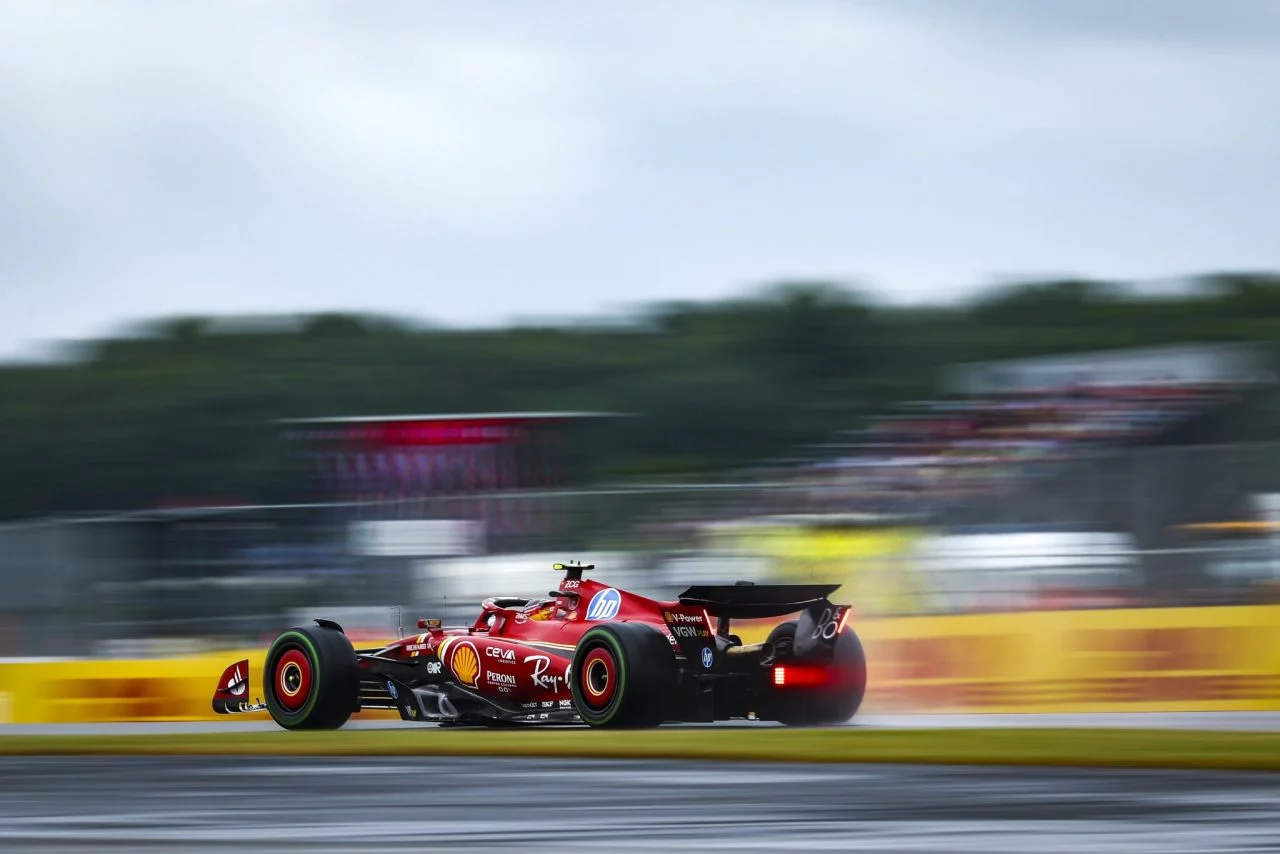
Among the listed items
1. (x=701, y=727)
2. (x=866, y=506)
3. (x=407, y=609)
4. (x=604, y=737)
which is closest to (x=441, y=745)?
(x=604, y=737)

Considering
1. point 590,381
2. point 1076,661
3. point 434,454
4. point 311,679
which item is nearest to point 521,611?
point 311,679

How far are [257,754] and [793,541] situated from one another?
758 cm

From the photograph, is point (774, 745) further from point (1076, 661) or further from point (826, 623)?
point (1076, 661)

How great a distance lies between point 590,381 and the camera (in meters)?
55.1

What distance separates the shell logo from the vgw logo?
0.83 meters

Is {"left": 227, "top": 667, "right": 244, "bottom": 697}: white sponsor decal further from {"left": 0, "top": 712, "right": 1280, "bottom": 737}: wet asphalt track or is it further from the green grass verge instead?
the green grass verge

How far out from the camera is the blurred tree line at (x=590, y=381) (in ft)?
158

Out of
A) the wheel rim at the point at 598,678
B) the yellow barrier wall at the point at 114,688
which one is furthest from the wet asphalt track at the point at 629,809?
the yellow barrier wall at the point at 114,688

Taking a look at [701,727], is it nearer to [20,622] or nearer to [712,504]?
[712,504]

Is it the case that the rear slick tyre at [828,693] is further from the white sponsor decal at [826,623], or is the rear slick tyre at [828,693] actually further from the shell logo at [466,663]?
the shell logo at [466,663]

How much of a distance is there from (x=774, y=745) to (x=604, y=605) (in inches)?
98.4

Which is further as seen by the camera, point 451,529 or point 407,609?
point 451,529

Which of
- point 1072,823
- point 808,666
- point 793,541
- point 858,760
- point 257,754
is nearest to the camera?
point 1072,823

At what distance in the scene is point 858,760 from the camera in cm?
927
